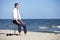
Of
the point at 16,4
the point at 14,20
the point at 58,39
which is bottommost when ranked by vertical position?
the point at 58,39

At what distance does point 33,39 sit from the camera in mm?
4645

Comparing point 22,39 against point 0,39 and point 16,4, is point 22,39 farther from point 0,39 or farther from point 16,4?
point 16,4

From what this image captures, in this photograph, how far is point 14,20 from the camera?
191 inches

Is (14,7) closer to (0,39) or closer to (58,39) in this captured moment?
(0,39)

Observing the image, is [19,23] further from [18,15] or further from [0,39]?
[0,39]

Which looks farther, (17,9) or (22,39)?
(17,9)

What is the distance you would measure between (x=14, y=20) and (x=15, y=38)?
0.41 m

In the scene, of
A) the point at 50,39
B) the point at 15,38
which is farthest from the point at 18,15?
the point at 50,39

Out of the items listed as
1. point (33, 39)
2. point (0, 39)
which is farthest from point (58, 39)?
point (0, 39)

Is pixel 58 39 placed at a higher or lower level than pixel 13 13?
lower

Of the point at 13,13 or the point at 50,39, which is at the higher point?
the point at 13,13

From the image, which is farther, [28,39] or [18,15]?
[18,15]

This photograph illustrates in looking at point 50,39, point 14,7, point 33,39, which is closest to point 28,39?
point 33,39

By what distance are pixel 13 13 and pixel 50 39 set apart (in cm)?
101
